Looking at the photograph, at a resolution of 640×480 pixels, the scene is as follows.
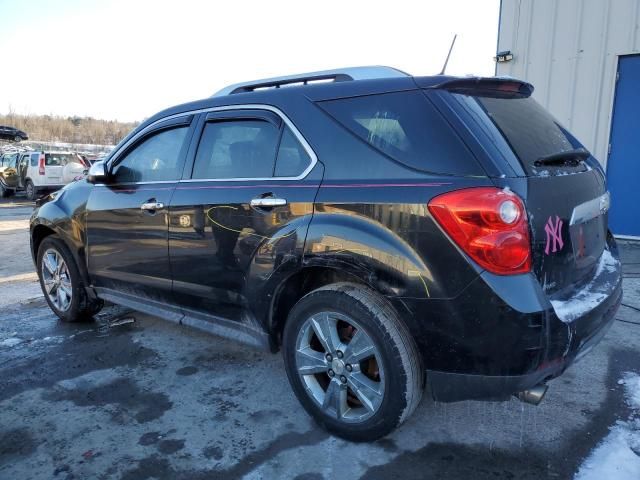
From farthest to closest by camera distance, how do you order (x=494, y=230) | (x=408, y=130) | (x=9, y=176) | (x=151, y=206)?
(x=9, y=176)
(x=151, y=206)
(x=408, y=130)
(x=494, y=230)

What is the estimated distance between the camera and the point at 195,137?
3.34 meters

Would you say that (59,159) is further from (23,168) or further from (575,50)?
(575,50)

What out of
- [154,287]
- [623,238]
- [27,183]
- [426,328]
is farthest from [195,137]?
[27,183]

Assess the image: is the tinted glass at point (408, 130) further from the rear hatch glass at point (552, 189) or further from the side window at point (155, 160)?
the side window at point (155, 160)

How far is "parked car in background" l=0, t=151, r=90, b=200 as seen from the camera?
1864cm

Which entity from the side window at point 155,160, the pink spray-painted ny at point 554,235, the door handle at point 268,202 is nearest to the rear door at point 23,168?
the side window at point 155,160

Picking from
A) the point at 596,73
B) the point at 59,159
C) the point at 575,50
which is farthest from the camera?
the point at 59,159

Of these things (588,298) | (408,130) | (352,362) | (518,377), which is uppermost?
(408,130)

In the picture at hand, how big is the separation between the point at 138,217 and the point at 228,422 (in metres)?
1.59

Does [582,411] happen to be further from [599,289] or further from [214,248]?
[214,248]

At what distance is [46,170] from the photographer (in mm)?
18594

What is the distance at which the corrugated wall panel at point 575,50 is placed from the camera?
276 inches

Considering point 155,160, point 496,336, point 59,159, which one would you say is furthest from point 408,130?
point 59,159

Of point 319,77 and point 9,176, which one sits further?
point 9,176
